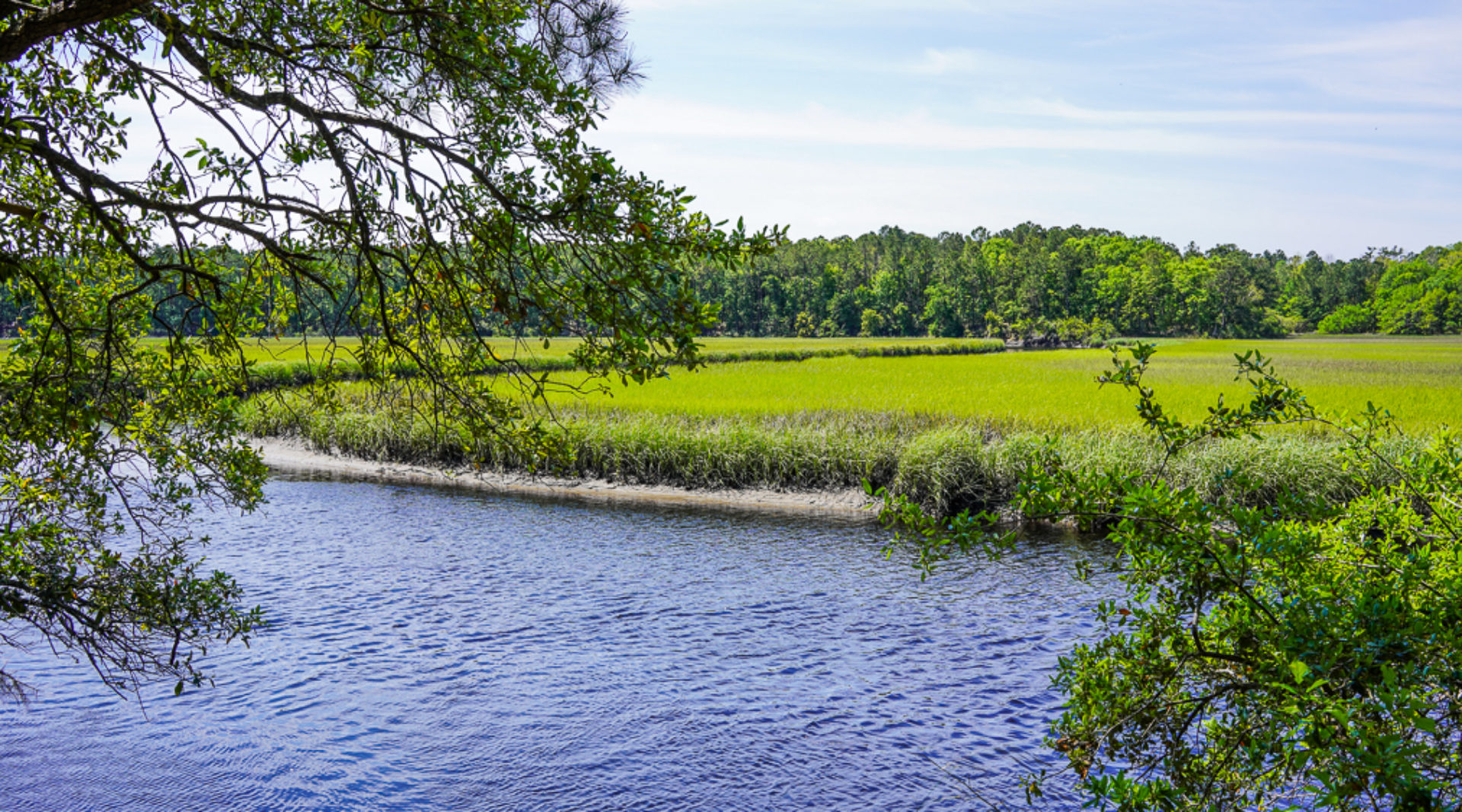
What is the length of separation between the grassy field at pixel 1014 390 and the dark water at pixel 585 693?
3.45m

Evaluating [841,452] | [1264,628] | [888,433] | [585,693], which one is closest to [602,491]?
[841,452]

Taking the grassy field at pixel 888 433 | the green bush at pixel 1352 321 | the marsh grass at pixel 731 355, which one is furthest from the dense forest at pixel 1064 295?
the grassy field at pixel 888 433

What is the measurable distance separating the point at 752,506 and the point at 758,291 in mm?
97231

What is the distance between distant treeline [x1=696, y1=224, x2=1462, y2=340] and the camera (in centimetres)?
10712

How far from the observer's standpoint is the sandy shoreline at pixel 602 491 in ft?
54.9

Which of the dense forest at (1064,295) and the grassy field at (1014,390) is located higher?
the dense forest at (1064,295)

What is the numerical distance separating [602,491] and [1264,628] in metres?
15.9

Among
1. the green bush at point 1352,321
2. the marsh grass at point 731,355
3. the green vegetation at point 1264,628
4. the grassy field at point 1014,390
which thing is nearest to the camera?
the green vegetation at point 1264,628

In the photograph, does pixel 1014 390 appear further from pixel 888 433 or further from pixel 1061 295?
pixel 1061 295

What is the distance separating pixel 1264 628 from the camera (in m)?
2.92

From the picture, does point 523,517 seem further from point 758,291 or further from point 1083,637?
point 758,291

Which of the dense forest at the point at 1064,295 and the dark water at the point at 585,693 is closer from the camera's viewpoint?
the dark water at the point at 585,693

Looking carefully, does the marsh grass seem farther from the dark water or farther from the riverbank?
the dark water

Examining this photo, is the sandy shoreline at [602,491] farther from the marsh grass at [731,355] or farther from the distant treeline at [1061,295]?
the distant treeline at [1061,295]
